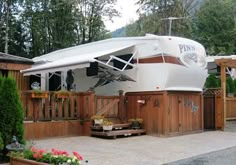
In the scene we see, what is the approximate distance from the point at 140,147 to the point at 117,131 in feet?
7.13

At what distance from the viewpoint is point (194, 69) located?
13.4 m

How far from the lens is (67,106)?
480 inches

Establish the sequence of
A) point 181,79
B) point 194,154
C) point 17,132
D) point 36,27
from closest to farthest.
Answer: point 17,132
point 194,154
point 181,79
point 36,27

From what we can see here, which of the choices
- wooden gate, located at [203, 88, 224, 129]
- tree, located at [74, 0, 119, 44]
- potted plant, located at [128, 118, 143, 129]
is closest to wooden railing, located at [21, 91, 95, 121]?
potted plant, located at [128, 118, 143, 129]

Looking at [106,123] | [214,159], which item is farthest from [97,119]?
[214,159]

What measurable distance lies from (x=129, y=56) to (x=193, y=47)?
2366 millimetres

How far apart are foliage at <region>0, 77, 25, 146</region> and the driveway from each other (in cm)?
160

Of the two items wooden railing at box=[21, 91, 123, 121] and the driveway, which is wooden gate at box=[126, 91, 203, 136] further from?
wooden railing at box=[21, 91, 123, 121]

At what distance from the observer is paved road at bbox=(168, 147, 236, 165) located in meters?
7.71

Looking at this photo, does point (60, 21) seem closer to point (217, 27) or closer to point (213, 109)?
point (217, 27)

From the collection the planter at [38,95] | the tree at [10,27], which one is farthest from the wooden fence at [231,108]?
the tree at [10,27]

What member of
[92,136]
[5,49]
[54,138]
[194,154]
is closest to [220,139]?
[194,154]

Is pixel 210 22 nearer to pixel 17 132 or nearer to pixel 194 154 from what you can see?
pixel 194 154

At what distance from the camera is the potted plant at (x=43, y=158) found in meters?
5.91
